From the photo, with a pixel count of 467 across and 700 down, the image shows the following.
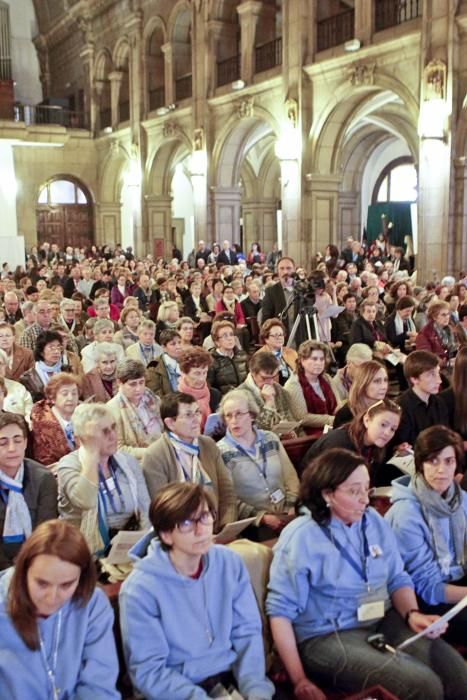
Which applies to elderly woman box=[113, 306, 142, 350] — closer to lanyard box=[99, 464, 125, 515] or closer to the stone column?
lanyard box=[99, 464, 125, 515]

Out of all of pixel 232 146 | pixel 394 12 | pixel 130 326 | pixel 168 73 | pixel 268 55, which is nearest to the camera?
pixel 130 326

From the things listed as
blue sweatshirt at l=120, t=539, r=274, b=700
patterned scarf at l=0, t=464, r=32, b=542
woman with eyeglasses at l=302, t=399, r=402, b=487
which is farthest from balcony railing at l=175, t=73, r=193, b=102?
blue sweatshirt at l=120, t=539, r=274, b=700

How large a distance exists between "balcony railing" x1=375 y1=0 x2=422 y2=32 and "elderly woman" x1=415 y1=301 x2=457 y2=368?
801 cm

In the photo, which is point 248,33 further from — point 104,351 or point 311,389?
point 311,389

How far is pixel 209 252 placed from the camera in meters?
18.4

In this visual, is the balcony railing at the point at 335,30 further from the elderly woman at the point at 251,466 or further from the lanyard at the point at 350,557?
the lanyard at the point at 350,557

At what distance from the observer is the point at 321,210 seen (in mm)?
16078

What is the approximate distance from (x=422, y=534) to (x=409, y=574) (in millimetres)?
184

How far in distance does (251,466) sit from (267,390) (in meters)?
1.27

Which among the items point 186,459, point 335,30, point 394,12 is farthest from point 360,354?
point 335,30

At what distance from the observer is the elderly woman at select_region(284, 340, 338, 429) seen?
548 cm

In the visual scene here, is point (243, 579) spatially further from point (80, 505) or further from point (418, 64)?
point (418, 64)

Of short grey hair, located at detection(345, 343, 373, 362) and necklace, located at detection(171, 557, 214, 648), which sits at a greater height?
short grey hair, located at detection(345, 343, 373, 362)

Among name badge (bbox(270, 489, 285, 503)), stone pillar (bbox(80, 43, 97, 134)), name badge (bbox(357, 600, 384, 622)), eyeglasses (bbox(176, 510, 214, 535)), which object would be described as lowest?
name badge (bbox(357, 600, 384, 622))
